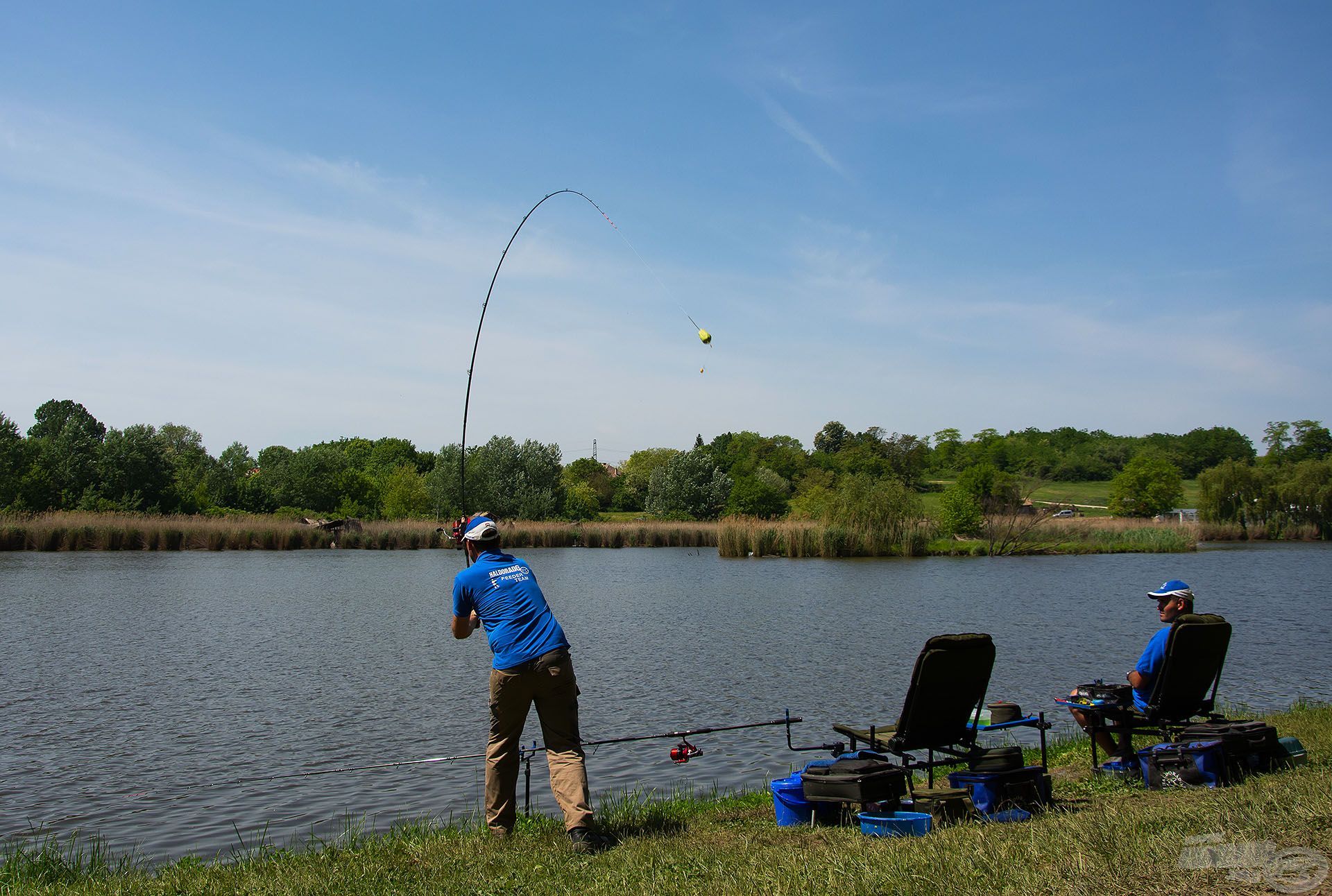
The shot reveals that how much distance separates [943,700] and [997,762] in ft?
1.68

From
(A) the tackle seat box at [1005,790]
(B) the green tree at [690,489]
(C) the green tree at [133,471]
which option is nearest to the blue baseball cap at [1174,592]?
(A) the tackle seat box at [1005,790]

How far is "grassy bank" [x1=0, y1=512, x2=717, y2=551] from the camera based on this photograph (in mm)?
41562

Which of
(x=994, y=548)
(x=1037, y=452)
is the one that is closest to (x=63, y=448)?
(x=994, y=548)

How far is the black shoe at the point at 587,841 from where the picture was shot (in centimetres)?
556

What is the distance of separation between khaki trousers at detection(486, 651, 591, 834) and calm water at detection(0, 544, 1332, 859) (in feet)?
6.72

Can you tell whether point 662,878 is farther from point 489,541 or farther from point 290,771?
point 290,771

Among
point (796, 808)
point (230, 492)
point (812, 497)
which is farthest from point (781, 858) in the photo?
point (230, 492)

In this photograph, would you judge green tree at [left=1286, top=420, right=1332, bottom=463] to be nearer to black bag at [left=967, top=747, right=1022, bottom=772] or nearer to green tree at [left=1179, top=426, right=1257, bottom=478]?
green tree at [left=1179, top=426, right=1257, bottom=478]

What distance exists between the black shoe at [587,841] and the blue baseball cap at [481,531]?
1.86 m

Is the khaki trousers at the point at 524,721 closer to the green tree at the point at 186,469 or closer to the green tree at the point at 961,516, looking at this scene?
the green tree at the point at 961,516

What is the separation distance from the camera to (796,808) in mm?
6109

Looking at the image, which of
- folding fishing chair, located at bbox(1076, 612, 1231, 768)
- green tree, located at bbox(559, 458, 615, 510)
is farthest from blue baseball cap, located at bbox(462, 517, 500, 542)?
green tree, located at bbox(559, 458, 615, 510)

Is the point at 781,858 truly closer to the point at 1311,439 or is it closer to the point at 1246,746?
the point at 1246,746

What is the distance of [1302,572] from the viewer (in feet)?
113
